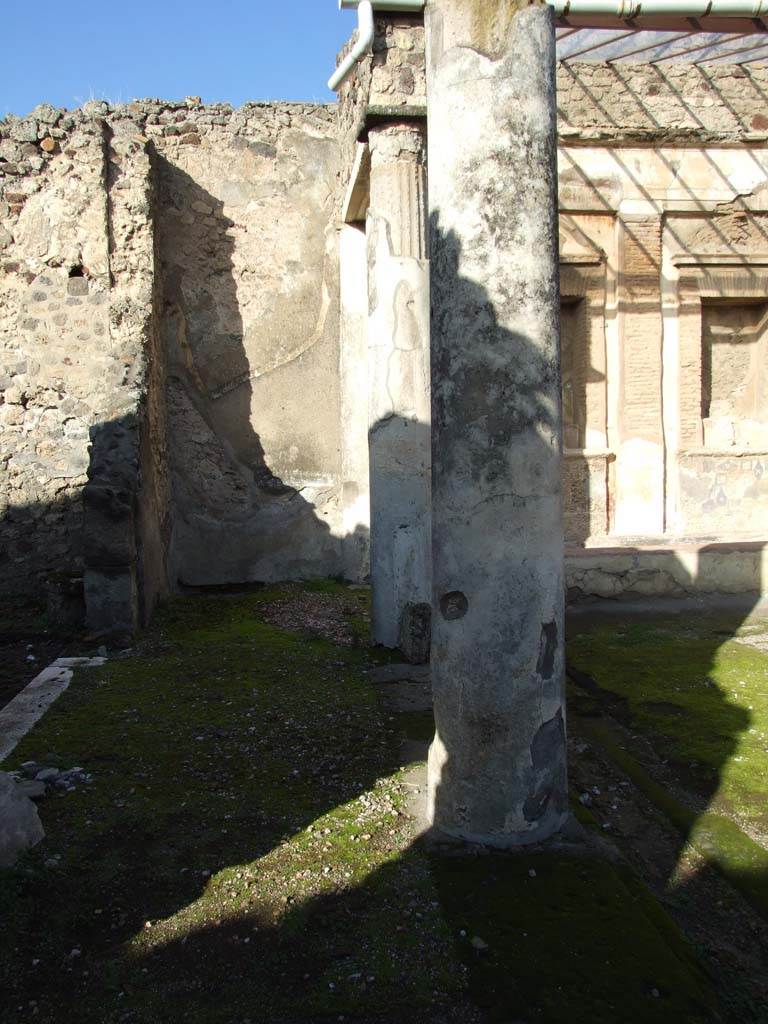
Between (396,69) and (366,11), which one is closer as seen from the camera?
(366,11)

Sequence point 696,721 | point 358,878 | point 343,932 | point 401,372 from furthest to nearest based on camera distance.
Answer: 1. point 401,372
2. point 696,721
3. point 358,878
4. point 343,932

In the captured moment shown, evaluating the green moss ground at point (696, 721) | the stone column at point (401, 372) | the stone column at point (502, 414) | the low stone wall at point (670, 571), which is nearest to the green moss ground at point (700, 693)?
the green moss ground at point (696, 721)

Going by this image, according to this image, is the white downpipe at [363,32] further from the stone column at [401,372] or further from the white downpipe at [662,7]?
the white downpipe at [662,7]

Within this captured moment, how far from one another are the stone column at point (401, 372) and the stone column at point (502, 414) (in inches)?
103

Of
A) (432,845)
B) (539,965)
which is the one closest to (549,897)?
(539,965)

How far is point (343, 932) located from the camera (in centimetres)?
222

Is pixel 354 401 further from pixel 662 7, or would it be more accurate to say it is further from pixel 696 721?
pixel 696 721

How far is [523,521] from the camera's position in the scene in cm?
254

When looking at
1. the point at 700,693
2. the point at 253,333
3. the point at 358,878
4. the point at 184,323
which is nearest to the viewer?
the point at 358,878

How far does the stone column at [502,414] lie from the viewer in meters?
2.53

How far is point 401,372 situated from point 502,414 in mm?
2769

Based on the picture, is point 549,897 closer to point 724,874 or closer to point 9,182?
point 724,874

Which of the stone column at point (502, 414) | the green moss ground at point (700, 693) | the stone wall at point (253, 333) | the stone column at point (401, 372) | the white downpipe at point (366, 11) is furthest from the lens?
the stone wall at point (253, 333)

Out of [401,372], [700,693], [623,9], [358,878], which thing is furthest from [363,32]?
[358,878]
